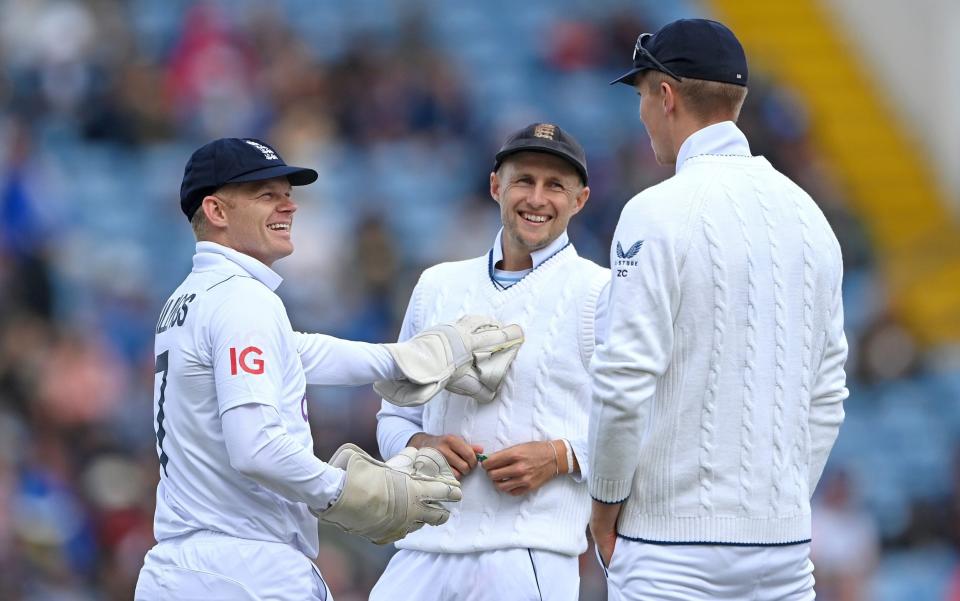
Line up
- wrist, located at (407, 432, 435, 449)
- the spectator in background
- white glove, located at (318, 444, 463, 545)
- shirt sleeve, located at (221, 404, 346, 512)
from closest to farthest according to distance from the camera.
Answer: shirt sleeve, located at (221, 404, 346, 512) → white glove, located at (318, 444, 463, 545) → wrist, located at (407, 432, 435, 449) → the spectator in background

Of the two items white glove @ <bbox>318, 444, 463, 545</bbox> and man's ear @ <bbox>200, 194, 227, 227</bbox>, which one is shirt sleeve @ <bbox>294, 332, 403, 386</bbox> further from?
man's ear @ <bbox>200, 194, 227, 227</bbox>

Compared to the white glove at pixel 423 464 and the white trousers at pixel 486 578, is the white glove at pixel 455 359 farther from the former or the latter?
the white trousers at pixel 486 578

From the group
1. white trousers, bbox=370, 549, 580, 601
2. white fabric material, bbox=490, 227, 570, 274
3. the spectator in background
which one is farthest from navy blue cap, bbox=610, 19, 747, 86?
the spectator in background

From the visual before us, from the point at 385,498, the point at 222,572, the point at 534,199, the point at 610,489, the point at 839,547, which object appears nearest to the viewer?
the point at 610,489

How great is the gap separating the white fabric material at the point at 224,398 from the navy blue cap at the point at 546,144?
1.02 meters

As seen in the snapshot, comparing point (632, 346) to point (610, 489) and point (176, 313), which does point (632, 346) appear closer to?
point (610, 489)

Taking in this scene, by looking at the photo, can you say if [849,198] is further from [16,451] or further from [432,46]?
[16,451]

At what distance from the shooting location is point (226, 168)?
16.1 feet

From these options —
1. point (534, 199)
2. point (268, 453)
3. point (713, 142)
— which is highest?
point (713, 142)

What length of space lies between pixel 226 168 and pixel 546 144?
109cm

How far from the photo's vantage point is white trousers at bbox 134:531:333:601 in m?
4.66

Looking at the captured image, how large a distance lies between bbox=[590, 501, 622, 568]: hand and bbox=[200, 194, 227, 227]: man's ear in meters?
1.38

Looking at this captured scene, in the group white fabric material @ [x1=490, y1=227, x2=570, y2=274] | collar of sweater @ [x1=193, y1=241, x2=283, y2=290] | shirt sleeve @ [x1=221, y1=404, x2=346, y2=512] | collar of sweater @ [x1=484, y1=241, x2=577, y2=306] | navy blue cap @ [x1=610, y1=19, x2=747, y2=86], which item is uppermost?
navy blue cap @ [x1=610, y1=19, x2=747, y2=86]

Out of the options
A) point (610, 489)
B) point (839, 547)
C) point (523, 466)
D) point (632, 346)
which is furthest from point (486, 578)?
point (839, 547)
